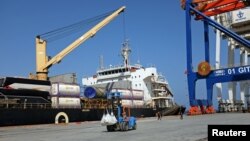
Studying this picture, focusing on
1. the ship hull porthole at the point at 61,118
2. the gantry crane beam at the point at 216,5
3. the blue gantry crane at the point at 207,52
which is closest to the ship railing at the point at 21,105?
the ship hull porthole at the point at 61,118

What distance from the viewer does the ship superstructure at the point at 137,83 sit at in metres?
58.1

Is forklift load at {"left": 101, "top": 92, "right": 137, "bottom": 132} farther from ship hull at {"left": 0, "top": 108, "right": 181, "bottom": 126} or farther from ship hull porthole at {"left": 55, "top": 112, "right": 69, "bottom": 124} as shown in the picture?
ship hull porthole at {"left": 55, "top": 112, "right": 69, "bottom": 124}

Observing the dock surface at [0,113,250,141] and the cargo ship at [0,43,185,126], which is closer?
the dock surface at [0,113,250,141]

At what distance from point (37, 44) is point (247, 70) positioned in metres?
29.8

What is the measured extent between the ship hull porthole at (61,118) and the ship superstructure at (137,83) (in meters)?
14.2

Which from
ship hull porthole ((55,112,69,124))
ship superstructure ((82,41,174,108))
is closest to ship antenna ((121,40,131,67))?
ship superstructure ((82,41,174,108))

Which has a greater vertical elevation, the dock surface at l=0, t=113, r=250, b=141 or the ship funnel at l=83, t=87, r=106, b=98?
the ship funnel at l=83, t=87, r=106, b=98

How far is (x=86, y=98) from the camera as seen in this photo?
4778 centimetres

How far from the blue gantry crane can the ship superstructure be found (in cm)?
886

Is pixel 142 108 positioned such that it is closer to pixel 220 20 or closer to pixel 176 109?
pixel 176 109

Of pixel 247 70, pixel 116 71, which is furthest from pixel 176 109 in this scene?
pixel 247 70

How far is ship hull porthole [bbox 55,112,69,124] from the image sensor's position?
40919 millimetres

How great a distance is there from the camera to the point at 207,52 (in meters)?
54.0

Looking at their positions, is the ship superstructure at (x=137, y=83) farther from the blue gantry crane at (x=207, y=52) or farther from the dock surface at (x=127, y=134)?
the dock surface at (x=127, y=134)
